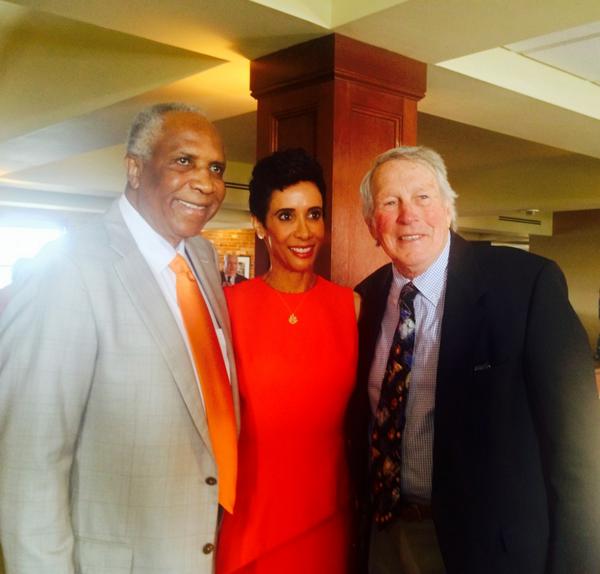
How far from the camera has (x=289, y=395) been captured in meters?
1.94

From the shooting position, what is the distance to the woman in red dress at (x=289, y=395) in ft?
6.35

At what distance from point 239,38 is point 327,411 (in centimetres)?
183

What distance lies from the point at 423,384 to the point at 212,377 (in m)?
0.57

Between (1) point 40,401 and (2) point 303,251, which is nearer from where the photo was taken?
(1) point 40,401

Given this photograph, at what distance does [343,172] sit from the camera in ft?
9.86

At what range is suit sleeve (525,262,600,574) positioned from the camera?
5.16ft

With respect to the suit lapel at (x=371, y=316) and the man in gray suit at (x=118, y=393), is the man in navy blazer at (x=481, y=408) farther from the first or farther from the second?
the man in gray suit at (x=118, y=393)

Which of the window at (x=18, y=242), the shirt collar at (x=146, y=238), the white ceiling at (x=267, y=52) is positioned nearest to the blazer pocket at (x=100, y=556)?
the shirt collar at (x=146, y=238)

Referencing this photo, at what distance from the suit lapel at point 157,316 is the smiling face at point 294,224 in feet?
1.69

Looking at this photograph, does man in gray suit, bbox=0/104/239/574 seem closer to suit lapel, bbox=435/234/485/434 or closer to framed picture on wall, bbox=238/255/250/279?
suit lapel, bbox=435/234/485/434

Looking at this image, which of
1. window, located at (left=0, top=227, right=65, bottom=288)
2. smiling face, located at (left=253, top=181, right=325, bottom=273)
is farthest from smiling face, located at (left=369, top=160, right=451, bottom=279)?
window, located at (left=0, top=227, right=65, bottom=288)

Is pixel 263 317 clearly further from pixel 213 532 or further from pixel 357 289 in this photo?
pixel 213 532

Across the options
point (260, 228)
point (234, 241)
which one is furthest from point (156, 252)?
point (234, 241)

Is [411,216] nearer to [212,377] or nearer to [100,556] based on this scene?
[212,377]
